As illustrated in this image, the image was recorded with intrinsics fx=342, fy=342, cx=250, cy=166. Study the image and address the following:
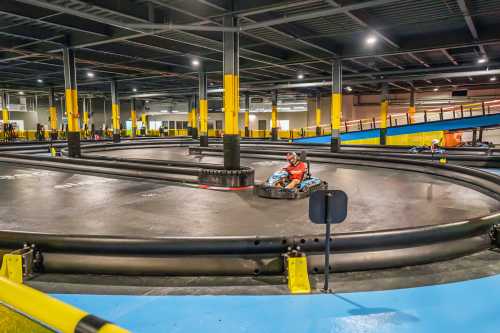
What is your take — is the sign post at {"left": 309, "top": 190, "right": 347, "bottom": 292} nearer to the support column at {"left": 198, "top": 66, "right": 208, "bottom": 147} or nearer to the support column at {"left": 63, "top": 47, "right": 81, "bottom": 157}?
the support column at {"left": 63, "top": 47, "right": 81, "bottom": 157}

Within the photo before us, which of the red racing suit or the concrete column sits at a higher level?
the concrete column

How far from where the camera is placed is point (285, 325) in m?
2.55

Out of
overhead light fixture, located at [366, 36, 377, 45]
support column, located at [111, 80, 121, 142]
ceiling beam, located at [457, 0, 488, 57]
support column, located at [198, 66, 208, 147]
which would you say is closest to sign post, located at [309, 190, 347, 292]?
ceiling beam, located at [457, 0, 488, 57]

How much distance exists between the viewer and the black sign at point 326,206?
3010 millimetres

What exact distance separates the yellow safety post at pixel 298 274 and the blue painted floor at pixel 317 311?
0.17m

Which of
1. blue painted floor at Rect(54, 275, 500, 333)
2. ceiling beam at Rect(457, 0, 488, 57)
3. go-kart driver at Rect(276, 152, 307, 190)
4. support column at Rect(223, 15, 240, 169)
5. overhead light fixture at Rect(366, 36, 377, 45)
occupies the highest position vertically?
overhead light fixture at Rect(366, 36, 377, 45)

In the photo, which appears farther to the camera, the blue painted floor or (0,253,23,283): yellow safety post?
(0,253,23,283): yellow safety post

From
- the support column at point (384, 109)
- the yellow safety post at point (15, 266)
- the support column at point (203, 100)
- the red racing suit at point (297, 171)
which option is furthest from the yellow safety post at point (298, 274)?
the support column at point (384, 109)

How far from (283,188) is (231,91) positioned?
10.1 feet

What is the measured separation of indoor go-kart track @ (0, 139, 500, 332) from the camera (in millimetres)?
2678

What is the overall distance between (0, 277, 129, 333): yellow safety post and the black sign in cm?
208

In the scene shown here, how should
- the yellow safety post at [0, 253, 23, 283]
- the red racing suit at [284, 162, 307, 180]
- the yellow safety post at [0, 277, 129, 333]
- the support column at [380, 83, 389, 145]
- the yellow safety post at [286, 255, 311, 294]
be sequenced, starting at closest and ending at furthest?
the yellow safety post at [0, 277, 129, 333] < the yellow safety post at [286, 255, 311, 294] < the yellow safety post at [0, 253, 23, 283] < the red racing suit at [284, 162, 307, 180] < the support column at [380, 83, 389, 145]

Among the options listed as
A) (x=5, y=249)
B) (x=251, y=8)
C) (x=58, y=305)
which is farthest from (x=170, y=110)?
(x=58, y=305)

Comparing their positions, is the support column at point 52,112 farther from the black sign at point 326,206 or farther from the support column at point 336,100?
the black sign at point 326,206
